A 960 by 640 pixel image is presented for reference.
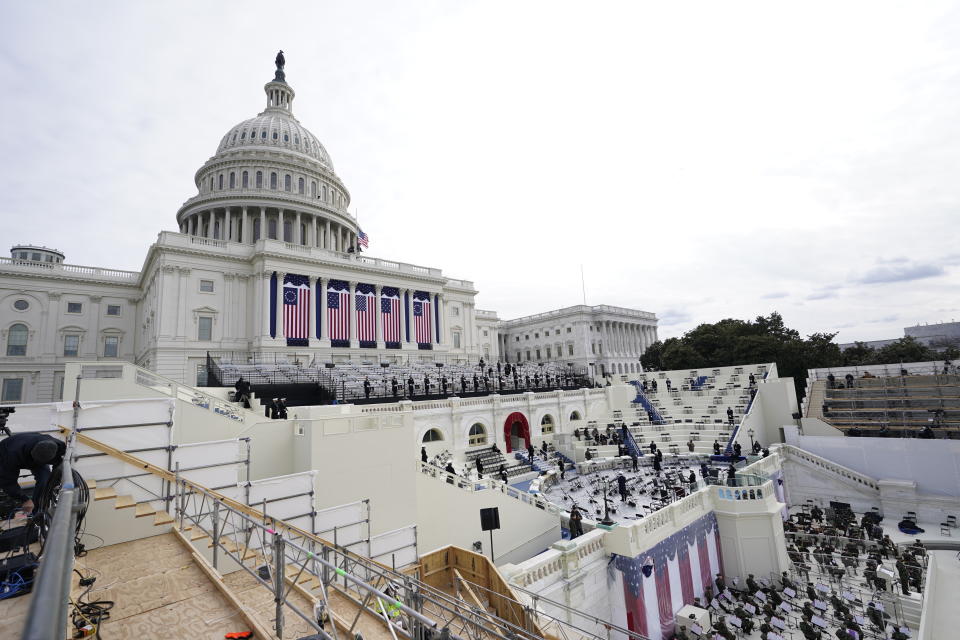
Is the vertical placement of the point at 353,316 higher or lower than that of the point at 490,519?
higher

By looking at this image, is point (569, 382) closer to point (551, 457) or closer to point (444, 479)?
point (551, 457)

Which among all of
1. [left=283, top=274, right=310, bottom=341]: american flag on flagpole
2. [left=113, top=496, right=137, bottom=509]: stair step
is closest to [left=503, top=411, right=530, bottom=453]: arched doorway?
[left=283, top=274, right=310, bottom=341]: american flag on flagpole

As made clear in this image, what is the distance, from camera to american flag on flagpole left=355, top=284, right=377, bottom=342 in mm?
47062

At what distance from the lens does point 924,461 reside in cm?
2603

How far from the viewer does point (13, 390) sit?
42.8 m

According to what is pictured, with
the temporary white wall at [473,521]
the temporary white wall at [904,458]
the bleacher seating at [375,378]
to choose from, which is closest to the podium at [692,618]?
the temporary white wall at [473,521]

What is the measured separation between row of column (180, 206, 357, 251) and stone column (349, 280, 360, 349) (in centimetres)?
1305

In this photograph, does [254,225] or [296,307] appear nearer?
[296,307]

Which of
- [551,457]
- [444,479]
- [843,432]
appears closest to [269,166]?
[551,457]

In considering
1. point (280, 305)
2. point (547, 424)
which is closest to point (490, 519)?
point (547, 424)

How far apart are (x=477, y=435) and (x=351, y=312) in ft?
72.5

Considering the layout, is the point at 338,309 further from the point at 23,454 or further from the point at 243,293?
the point at 23,454

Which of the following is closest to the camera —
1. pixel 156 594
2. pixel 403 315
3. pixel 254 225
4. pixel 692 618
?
pixel 156 594

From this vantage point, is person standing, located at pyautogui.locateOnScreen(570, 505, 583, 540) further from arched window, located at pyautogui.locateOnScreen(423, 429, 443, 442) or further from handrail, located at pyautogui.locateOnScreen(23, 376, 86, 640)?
handrail, located at pyautogui.locateOnScreen(23, 376, 86, 640)
